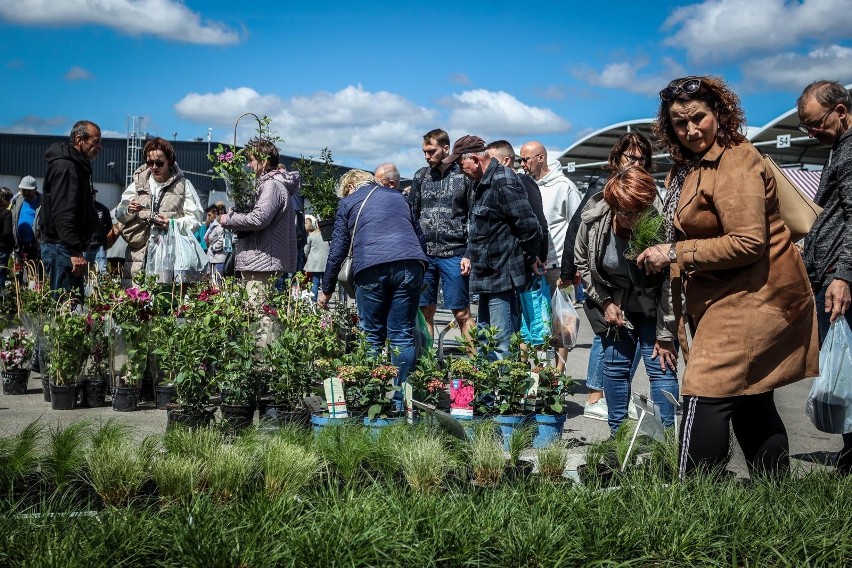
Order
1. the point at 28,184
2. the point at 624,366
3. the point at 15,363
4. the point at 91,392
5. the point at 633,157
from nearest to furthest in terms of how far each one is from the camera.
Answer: the point at 624,366
the point at 633,157
the point at 91,392
the point at 15,363
the point at 28,184

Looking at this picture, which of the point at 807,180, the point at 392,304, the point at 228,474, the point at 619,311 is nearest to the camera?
the point at 228,474

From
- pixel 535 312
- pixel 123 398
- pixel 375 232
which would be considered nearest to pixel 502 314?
pixel 535 312

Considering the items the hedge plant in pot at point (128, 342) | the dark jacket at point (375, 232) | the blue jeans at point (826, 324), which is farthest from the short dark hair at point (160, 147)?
the blue jeans at point (826, 324)

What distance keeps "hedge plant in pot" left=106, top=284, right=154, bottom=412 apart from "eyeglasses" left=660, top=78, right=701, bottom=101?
4125 mm

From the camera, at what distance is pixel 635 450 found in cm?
457

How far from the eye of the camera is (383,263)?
6.25m

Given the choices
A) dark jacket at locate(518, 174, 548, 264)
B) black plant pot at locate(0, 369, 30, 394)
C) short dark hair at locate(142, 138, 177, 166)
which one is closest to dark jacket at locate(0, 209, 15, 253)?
short dark hair at locate(142, 138, 177, 166)

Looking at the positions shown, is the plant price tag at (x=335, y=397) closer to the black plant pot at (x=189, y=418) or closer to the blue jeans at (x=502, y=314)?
the black plant pot at (x=189, y=418)

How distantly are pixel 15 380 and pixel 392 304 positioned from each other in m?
3.02

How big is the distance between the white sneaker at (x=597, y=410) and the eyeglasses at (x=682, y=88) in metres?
3.40

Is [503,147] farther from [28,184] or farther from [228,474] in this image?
[28,184]

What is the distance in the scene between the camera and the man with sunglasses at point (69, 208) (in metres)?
7.35

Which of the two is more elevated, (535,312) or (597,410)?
(535,312)

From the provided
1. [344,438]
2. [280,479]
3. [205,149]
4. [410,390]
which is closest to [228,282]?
[410,390]
